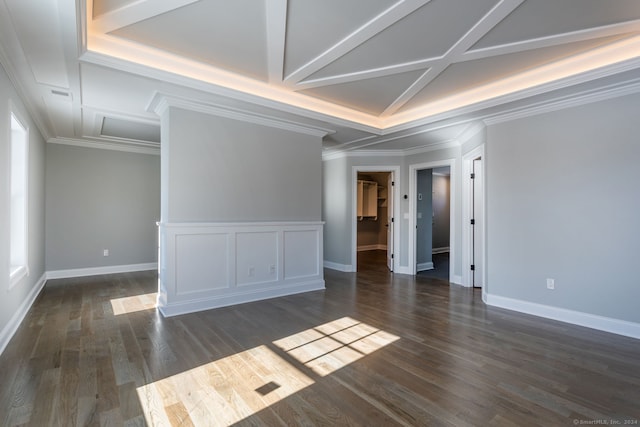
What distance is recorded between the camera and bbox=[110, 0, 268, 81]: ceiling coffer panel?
2438 millimetres

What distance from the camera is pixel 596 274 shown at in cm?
331

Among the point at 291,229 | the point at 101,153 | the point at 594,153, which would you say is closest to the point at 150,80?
the point at 291,229

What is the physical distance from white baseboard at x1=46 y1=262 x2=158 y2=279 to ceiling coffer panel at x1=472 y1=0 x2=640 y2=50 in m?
6.72

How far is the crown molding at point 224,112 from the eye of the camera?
3.60 meters

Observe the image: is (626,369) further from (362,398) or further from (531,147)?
(531,147)

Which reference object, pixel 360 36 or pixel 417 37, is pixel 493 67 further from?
pixel 360 36

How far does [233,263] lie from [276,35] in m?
2.70

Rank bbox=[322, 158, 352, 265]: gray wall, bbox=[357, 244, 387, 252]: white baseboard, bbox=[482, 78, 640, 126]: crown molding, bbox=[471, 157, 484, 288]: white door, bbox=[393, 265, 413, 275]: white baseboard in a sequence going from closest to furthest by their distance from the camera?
bbox=[482, 78, 640, 126]: crown molding → bbox=[471, 157, 484, 288]: white door → bbox=[393, 265, 413, 275]: white baseboard → bbox=[322, 158, 352, 265]: gray wall → bbox=[357, 244, 387, 252]: white baseboard

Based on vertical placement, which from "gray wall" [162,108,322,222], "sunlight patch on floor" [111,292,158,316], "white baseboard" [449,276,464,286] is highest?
"gray wall" [162,108,322,222]

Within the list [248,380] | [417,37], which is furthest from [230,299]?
[417,37]

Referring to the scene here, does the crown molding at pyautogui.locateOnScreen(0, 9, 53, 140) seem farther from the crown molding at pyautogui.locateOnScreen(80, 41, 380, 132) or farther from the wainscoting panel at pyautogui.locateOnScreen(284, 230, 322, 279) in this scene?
the wainscoting panel at pyautogui.locateOnScreen(284, 230, 322, 279)

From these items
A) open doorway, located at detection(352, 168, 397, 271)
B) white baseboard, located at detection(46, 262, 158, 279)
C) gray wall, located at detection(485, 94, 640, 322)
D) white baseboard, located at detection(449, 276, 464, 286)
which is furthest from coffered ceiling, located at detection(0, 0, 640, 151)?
open doorway, located at detection(352, 168, 397, 271)

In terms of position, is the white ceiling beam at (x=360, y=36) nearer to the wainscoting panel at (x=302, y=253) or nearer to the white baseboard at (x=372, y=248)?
the wainscoting panel at (x=302, y=253)

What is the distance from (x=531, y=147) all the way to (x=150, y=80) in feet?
14.2
